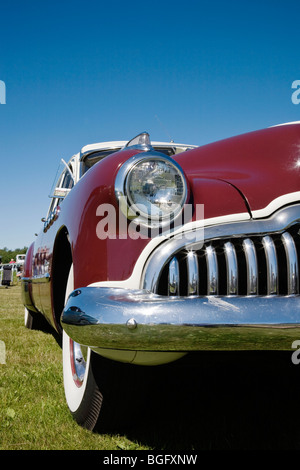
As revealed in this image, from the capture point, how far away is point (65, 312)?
1.61m

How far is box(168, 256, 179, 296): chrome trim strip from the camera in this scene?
1521mm

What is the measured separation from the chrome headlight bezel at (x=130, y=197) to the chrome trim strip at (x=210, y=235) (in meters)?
0.08

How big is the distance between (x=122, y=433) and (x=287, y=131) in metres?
1.47

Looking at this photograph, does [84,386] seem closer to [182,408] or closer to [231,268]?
[182,408]

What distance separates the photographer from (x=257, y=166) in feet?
5.98

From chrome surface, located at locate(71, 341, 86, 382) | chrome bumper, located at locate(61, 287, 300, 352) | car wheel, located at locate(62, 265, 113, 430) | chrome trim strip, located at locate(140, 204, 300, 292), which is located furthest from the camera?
chrome surface, located at locate(71, 341, 86, 382)

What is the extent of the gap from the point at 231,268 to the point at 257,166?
0.50 m

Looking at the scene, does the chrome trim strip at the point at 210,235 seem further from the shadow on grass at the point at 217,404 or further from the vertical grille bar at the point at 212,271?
the shadow on grass at the point at 217,404

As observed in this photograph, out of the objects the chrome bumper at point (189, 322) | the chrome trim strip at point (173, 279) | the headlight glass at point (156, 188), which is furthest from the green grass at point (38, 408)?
the headlight glass at point (156, 188)

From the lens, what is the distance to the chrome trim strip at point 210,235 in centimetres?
153

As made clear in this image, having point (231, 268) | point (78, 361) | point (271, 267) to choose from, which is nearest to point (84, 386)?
point (78, 361)

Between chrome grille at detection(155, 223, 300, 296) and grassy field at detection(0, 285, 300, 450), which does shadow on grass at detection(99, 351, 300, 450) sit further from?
chrome grille at detection(155, 223, 300, 296)

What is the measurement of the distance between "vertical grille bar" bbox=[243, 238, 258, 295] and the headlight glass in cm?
27

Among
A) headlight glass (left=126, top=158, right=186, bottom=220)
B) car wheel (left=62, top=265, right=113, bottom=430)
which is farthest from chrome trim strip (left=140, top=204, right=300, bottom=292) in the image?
car wheel (left=62, top=265, right=113, bottom=430)
